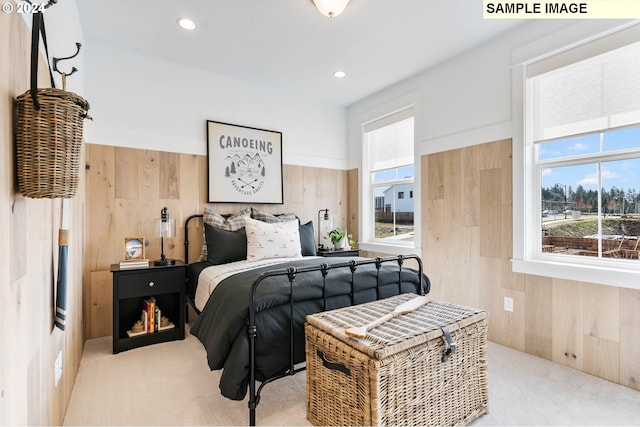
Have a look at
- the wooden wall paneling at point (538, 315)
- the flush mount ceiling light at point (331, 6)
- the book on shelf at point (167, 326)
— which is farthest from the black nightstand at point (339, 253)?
the flush mount ceiling light at point (331, 6)

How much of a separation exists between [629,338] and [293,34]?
330 centimetres

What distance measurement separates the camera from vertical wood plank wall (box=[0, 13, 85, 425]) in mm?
909

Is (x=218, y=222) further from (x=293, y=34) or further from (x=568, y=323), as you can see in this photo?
(x=568, y=323)

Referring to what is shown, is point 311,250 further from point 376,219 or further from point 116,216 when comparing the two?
point 116,216

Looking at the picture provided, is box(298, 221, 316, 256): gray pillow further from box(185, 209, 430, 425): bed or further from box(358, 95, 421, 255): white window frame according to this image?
box(358, 95, 421, 255): white window frame

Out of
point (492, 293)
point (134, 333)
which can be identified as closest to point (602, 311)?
point (492, 293)

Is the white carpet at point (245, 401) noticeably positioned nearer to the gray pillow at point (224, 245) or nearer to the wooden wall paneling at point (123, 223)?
the gray pillow at point (224, 245)

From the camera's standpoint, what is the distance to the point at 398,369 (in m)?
1.39

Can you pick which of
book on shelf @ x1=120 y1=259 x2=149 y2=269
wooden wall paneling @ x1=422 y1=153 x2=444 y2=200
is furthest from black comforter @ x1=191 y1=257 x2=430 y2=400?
wooden wall paneling @ x1=422 y1=153 x2=444 y2=200

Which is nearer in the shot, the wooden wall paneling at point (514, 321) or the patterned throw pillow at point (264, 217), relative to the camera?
the wooden wall paneling at point (514, 321)

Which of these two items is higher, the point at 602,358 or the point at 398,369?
the point at 398,369

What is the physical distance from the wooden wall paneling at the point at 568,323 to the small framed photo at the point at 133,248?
3392 mm

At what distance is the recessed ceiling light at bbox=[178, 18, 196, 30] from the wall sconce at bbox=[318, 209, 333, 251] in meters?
Result: 2.43

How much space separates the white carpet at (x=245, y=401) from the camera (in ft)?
5.68
